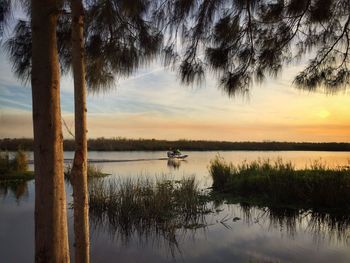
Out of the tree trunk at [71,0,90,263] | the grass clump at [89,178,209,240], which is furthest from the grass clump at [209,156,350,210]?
the tree trunk at [71,0,90,263]

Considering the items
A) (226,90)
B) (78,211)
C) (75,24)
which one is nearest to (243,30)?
(226,90)

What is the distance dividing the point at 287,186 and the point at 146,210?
207 inches

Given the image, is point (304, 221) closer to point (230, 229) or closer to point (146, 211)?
point (230, 229)

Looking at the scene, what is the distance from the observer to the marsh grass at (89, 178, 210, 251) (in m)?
10.0

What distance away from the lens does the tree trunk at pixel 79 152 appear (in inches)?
159

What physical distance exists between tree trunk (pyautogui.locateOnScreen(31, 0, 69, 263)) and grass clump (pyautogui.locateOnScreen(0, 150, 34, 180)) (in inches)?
728

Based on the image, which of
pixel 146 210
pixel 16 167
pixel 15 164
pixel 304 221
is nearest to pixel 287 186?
pixel 304 221

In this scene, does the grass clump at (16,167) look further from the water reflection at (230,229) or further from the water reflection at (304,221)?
the water reflection at (304,221)

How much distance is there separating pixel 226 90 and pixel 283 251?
13.1 ft

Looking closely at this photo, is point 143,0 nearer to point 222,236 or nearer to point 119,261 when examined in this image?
point 119,261

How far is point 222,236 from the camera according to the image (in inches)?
396

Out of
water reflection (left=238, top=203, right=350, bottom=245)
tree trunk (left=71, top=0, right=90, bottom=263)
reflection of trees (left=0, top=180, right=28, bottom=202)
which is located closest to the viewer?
tree trunk (left=71, top=0, right=90, bottom=263)

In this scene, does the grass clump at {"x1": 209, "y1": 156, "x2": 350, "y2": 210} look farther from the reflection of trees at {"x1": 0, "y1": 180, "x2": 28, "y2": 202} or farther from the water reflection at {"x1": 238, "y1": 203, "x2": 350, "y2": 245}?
the reflection of trees at {"x1": 0, "y1": 180, "x2": 28, "y2": 202}

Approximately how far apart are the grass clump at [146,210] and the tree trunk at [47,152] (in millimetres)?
6097
